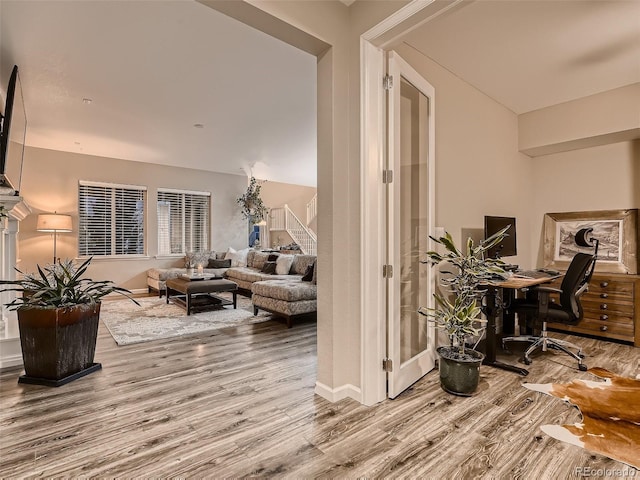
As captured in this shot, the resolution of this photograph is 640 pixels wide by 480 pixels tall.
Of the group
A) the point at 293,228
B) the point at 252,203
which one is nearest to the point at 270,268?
the point at 252,203

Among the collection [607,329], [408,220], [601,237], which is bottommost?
[607,329]

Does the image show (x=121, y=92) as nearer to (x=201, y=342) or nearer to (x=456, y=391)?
(x=201, y=342)

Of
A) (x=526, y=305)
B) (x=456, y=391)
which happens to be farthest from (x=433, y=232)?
(x=526, y=305)

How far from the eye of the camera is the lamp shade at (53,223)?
19.2 feet

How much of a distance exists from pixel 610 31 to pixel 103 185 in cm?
786

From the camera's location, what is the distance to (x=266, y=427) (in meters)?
2.04

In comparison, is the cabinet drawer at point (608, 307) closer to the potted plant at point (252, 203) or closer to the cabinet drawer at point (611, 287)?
the cabinet drawer at point (611, 287)

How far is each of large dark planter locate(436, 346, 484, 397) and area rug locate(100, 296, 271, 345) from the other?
8.97 ft

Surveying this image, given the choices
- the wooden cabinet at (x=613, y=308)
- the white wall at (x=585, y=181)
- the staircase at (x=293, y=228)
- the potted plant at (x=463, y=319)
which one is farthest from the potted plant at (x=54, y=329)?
the staircase at (x=293, y=228)

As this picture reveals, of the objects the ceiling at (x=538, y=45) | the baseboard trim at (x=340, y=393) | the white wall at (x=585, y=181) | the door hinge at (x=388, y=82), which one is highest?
the ceiling at (x=538, y=45)

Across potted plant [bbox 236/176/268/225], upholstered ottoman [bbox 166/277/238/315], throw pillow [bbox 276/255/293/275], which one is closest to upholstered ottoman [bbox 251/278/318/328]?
upholstered ottoman [bbox 166/277/238/315]

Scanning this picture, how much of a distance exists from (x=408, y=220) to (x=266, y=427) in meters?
1.73

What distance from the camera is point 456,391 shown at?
2479 millimetres

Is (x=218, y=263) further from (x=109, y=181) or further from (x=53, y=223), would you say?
(x=53, y=223)
